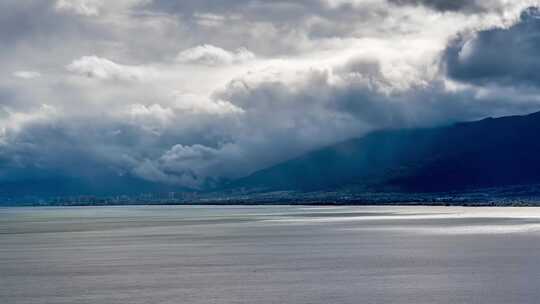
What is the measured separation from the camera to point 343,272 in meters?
78.9

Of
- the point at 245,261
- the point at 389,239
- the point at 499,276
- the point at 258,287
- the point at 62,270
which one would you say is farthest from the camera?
the point at 389,239

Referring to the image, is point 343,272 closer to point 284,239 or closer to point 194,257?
point 194,257

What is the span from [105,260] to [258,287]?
31.1 meters

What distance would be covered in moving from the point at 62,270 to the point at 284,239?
53332 mm

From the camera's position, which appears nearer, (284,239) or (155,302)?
(155,302)

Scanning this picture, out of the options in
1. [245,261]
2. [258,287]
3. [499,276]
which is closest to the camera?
[258,287]

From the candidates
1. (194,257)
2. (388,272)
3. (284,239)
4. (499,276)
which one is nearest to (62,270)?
(194,257)

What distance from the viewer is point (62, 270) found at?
83.9 metres

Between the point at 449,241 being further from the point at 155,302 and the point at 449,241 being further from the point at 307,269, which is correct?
the point at 155,302

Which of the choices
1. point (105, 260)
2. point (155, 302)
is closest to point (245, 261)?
point (105, 260)

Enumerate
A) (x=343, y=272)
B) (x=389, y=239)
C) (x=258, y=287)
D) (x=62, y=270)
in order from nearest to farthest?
(x=258, y=287) → (x=343, y=272) → (x=62, y=270) → (x=389, y=239)

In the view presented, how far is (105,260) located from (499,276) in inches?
1712

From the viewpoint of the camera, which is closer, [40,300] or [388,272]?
[40,300]

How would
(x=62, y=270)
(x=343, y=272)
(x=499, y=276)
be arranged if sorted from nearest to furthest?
(x=499, y=276), (x=343, y=272), (x=62, y=270)
